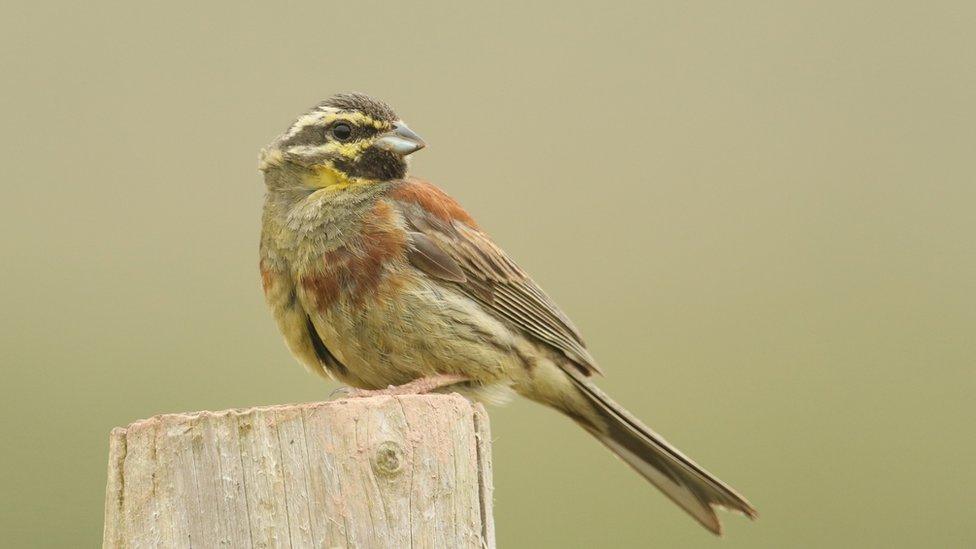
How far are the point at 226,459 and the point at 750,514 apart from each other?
2.50 meters

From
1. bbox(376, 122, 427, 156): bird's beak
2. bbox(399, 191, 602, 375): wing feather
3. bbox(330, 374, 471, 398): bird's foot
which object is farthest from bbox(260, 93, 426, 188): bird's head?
bbox(330, 374, 471, 398): bird's foot

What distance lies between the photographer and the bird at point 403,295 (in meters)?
4.80

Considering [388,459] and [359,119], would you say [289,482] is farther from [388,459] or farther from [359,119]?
[359,119]

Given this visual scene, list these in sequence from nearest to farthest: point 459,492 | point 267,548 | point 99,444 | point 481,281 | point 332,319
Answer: point 267,548
point 459,492
point 332,319
point 481,281
point 99,444

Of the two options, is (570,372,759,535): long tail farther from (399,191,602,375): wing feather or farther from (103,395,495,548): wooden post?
(103,395,495,548): wooden post

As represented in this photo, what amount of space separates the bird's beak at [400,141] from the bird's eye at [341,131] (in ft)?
0.42

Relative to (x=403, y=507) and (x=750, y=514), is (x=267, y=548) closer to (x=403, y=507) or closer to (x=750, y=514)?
(x=403, y=507)

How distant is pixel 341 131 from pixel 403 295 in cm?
88

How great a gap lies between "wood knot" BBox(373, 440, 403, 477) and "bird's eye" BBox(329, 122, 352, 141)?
2436 millimetres

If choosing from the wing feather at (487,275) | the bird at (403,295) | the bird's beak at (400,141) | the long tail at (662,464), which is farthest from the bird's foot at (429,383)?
the bird's beak at (400,141)

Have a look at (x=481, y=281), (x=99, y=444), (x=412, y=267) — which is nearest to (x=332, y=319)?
(x=412, y=267)

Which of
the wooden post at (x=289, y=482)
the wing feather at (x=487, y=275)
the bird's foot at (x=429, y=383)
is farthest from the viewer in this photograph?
the wing feather at (x=487, y=275)

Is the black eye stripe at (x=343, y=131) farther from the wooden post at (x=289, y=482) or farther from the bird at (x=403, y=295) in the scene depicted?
the wooden post at (x=289, y=482)

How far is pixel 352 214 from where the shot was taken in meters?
4.96
